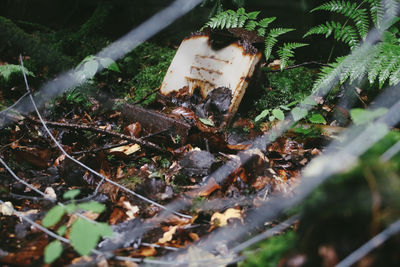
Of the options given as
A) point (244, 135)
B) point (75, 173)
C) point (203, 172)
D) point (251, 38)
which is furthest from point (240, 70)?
point (75, 173)

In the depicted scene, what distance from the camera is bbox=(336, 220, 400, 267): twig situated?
0.83 meters

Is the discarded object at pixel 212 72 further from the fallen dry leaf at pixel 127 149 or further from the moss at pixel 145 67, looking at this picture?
the fallen dry leaf at pixel 127 149

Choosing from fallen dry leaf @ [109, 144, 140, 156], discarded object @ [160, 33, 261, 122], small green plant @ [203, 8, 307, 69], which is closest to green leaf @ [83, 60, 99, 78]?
discarded object @ [160, 33, 261, 122]

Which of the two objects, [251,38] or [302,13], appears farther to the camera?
[302,13]

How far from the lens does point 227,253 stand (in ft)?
4.32

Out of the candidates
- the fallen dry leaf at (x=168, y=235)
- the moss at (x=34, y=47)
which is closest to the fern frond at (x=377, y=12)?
the fallen dry leaf at (x=168, y=235)

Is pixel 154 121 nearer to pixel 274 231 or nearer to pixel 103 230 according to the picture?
pixel 103 230

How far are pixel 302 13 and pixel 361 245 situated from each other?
4.01 meters

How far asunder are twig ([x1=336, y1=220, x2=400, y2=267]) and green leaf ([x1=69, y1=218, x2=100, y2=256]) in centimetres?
92

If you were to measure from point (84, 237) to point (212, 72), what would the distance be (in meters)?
2.03

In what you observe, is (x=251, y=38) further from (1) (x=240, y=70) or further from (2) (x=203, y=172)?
(2) (x=203, y=172)

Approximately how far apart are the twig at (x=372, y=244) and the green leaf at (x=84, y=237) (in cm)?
92

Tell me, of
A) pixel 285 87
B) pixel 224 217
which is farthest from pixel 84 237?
pixel 285 87

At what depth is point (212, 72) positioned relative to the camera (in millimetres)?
2752
